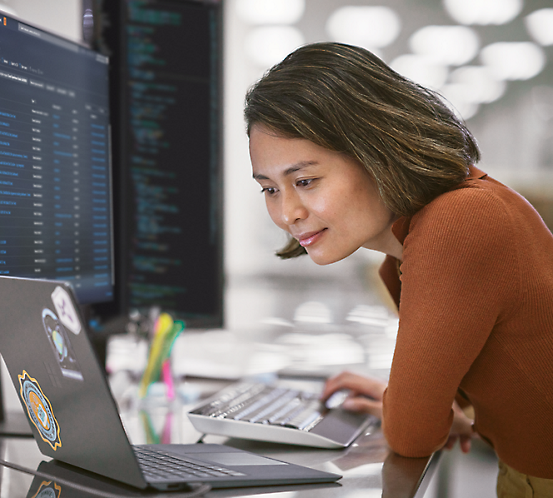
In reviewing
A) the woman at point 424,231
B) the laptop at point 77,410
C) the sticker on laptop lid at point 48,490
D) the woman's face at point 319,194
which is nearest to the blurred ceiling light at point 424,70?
the woman at point 424,231

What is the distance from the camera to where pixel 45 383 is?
595 mm

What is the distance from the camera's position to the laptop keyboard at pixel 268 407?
0.80 metres

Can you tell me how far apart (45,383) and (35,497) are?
121 mm

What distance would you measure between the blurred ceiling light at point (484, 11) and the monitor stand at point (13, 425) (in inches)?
59.6

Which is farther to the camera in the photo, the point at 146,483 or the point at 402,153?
the point at 402,153

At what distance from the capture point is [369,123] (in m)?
0.79

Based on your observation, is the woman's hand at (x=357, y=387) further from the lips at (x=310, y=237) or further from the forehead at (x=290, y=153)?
the forehead at (x=290, y=153)

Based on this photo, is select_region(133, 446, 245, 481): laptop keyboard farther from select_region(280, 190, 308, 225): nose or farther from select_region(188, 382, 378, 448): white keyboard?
select_region(280, 190, 308, 225): nose

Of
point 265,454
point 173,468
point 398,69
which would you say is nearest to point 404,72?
point 398,69

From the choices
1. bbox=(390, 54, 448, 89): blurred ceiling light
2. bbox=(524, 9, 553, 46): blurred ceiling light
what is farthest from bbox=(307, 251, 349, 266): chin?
bbox=(524, 9, 553, 46): blurred ceiling light

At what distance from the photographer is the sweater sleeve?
0.66 metres

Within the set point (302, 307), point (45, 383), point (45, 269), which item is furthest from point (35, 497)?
point (302, 307)

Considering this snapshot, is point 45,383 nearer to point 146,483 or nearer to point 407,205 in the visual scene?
point 146,483

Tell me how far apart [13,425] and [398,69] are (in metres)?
1.36
